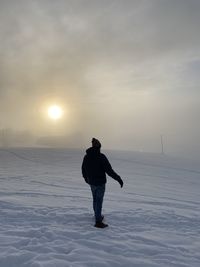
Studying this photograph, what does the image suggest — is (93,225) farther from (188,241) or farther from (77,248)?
(188,241)

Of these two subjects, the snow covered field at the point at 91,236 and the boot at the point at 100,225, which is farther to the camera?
the boot at the point at 100,225

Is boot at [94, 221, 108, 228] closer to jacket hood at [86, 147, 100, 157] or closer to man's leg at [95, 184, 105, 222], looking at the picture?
man's leg at [95, 184, 105, 222]

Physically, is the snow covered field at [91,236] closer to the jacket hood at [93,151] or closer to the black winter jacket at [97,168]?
the black winter jacket at [97,168]

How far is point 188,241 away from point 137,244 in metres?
1.67

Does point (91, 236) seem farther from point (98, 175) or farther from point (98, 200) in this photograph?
point (98, 175)

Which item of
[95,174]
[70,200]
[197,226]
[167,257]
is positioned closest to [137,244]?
[167,257]

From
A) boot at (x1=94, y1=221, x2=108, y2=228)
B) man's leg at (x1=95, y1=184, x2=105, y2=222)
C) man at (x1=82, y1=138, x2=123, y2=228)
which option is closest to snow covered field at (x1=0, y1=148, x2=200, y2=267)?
boot at (x1=94, y1=221, x2=108, y2=228)

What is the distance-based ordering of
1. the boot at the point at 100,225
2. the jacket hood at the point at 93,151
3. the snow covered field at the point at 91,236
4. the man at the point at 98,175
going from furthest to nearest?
1. the jacket hood at the point at 93,151
2. the man at the point at 98,175
3. the boot at the point at 100,225
4. the snow covered field at the point at 91,236

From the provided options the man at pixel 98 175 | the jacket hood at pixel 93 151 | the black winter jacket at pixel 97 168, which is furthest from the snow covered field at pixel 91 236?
the jacket hood at pixel 93 151

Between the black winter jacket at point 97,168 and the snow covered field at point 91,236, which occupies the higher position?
the black winter jacket at point 97,168

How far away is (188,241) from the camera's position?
8.91 m

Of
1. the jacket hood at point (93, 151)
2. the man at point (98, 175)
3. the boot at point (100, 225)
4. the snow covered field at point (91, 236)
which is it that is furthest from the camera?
the jacket hood at point (93, 151)

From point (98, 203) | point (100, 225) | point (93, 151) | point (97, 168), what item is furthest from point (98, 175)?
point (100, 225)

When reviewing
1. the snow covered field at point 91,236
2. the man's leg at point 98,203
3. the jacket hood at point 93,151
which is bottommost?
the snow covered field at point 91,236
